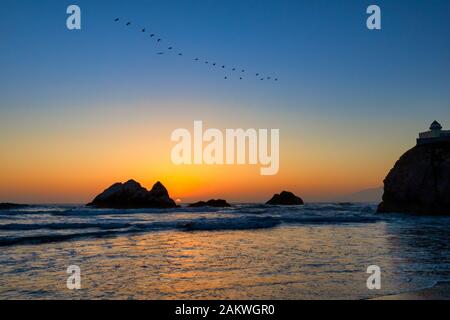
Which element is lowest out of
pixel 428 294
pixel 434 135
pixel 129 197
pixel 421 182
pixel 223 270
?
pixel 129 197

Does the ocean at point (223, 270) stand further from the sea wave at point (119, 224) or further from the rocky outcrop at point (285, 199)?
the rocky outcrop at point (285, 199)

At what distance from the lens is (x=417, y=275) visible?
10.1 meters

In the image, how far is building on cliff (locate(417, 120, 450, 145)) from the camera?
50688 millimetres

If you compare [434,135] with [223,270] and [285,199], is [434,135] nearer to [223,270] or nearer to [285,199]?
[223,270]

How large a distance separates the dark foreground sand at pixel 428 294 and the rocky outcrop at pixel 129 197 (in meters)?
74.1

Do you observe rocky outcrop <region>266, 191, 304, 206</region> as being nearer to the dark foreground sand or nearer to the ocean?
the ocean

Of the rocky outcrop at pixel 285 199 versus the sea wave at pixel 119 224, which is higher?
the sea wave at pixel 119 224

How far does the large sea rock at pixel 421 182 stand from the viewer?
44719mm

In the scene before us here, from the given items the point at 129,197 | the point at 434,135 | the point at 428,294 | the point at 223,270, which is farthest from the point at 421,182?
the point at 129,197

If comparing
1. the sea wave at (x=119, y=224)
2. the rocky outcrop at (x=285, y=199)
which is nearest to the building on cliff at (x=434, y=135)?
the sea wave at (x=119, y=224)

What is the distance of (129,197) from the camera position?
79.9 metres

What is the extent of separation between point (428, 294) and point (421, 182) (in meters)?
42.7

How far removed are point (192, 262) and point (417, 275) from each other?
6.42 metres
